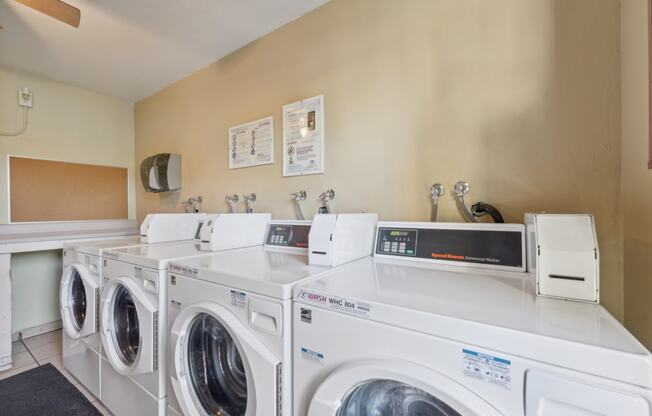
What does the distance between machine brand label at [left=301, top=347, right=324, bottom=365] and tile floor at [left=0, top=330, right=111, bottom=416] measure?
167cm

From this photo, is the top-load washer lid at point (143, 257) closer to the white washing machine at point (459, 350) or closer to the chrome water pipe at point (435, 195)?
the white washing machine at point (459, 350)

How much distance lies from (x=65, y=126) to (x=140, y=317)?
253cm

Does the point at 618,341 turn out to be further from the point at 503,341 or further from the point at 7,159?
the point at 7,159

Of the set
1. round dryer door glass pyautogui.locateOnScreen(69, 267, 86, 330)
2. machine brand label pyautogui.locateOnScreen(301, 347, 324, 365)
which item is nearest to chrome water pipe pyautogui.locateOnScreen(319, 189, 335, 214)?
machine brand label pyautogui.locateOnScreen(301, 347, 324, 365)

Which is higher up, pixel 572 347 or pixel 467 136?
pixel 467 136

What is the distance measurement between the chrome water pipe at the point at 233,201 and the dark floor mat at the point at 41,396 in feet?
4.59

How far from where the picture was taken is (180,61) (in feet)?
7.34

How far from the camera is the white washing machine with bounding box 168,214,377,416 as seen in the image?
0.78m

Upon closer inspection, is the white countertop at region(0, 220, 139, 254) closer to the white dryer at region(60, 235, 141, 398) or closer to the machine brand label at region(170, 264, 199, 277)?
the white dryer at region(60, 235, 141, 398)

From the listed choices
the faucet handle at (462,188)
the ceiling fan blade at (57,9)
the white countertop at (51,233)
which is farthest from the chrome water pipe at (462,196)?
the white countertop at (51,233)

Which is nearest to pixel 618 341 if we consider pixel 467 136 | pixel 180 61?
pixel 467 136

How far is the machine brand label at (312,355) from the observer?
0.70 meters

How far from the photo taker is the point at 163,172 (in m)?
2.47

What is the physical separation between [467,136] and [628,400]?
994mm
